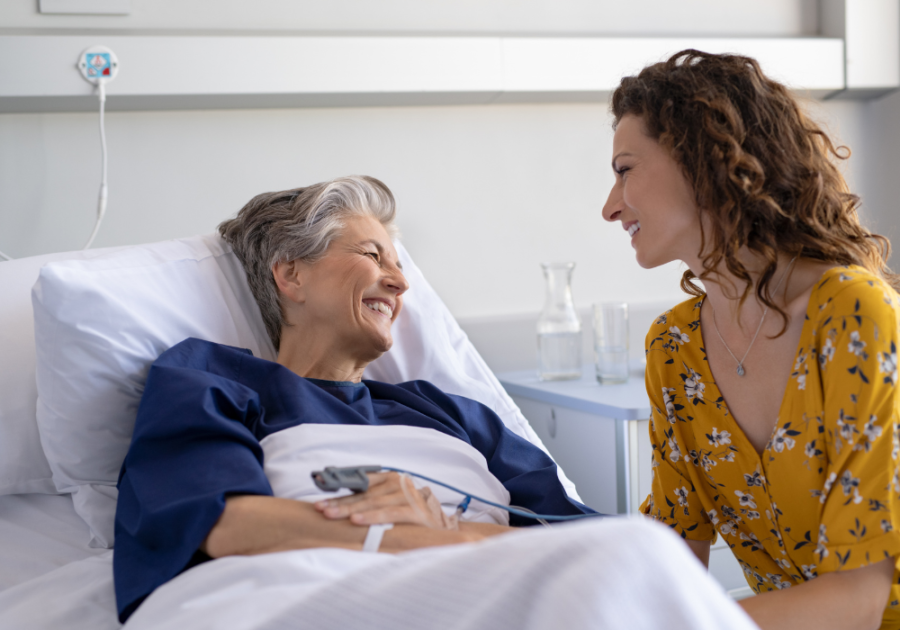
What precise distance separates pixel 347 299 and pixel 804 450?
2.49 feet

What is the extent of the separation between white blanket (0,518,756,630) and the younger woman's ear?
0.58 metres

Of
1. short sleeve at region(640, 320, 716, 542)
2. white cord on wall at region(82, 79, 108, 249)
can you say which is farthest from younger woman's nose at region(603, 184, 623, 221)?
white cord on wall at region(82, 79, 108, 249)

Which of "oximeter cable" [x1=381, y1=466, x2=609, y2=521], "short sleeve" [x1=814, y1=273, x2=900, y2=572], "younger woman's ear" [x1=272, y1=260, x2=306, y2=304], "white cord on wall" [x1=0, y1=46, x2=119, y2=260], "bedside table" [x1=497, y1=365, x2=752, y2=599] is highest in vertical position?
"white cord on wall" [x1=0, y1=46, x2=119, y2=260]

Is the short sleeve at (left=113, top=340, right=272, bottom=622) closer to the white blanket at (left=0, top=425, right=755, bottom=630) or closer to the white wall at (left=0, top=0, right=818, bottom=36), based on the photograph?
the white blanket at (left=0, top=425, right=755, bottom=630)

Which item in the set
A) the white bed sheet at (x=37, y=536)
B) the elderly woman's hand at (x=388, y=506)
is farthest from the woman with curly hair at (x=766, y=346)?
the white bed sheet at (x=37, y=536)

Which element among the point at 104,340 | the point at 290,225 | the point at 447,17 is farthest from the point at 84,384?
the point at 447,17

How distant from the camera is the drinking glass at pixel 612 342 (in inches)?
76.7

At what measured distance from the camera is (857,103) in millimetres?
2521

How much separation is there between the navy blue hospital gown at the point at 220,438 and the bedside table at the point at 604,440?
0.33 meters

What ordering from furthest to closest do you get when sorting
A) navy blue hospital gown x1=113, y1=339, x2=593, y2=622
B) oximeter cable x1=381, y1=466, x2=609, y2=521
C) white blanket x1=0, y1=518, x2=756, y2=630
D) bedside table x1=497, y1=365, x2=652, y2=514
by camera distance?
bedside table x1=497, y1=365, x2=652, y2=514 → oximeter cable x1=381, y1=466, x2=609, y2=521 → navy blue hospital gown x1=113, y1=339, x2=593, y2=622 → white blanket x1=0, y1=518, x2=756, y2=630

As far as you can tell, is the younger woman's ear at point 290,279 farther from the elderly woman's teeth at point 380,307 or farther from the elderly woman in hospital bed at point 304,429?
the elderly woman's teeth at point 380,307

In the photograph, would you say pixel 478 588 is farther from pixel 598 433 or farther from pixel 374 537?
pixel 598 433

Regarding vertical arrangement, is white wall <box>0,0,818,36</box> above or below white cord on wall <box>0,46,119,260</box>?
above

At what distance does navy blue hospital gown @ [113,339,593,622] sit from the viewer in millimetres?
1006
